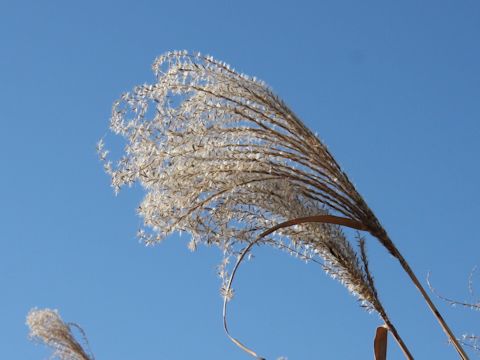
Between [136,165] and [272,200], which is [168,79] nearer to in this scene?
[136,165]

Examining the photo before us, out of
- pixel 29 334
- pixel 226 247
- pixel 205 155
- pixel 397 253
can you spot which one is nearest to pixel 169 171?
pixel 205 155

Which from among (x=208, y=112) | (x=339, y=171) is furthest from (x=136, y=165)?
(x=339, y=171)

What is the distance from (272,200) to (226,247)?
8.9 inches

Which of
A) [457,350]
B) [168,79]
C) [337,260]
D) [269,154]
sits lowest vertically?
[457,350]

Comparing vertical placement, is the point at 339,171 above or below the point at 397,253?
above

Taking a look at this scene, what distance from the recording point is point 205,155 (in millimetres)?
2246

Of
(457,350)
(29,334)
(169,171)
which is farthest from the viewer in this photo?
(29,334)

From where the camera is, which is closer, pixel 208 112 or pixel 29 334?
pixel 208 112

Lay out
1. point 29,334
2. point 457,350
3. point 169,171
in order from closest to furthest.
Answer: point 457,350 → point 169,171 → point 29,334

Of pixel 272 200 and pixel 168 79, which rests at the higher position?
pixel 168 79

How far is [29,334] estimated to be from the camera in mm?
5238

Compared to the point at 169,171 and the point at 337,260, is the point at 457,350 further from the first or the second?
the point at 169,171

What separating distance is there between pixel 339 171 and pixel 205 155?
391 mm

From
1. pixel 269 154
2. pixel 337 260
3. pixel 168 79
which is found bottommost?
pixel 337 260
